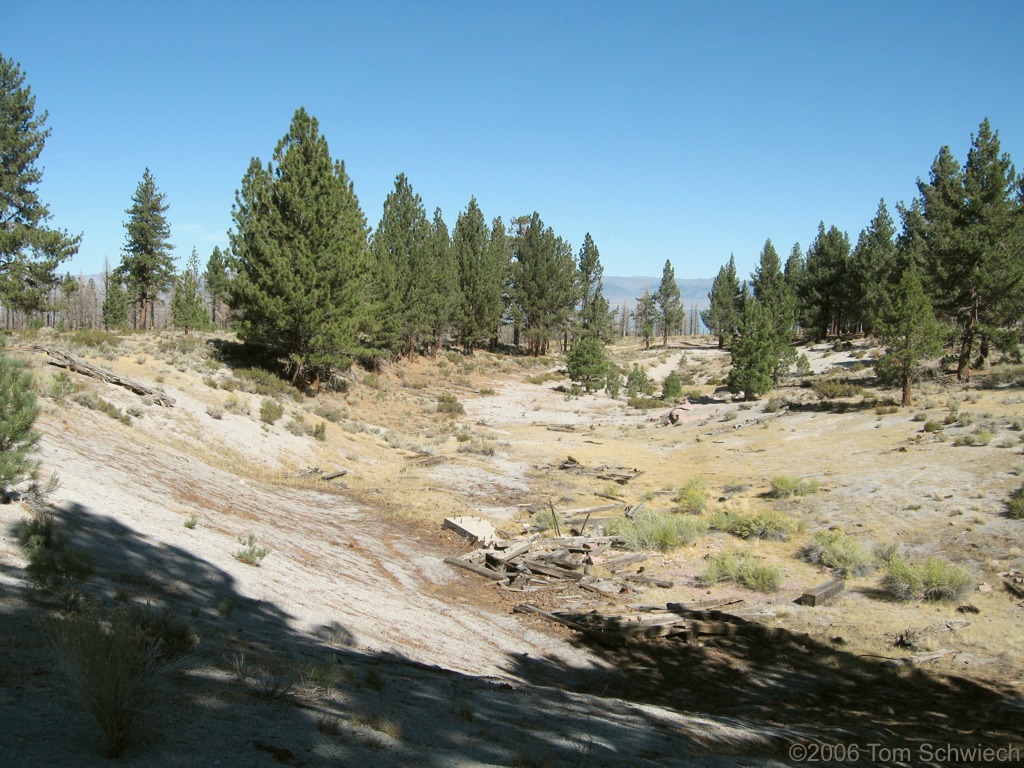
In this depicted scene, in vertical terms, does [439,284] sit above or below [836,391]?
above

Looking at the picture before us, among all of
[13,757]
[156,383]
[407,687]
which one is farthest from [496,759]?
[156,383]

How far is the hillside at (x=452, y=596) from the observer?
4.74 meters

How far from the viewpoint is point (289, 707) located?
4684 millimetres

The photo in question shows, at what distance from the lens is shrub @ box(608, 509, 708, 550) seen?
14422 millimetres

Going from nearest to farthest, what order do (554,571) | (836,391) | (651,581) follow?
(651,581)
(554,571)
(836,391)

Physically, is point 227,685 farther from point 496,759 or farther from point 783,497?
point 783,497

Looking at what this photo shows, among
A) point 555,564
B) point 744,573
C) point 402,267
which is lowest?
point 555,564

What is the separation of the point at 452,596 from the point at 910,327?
2528 centimetres

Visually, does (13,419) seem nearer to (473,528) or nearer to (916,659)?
(473,528)

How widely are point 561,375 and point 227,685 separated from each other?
57030 millimetres

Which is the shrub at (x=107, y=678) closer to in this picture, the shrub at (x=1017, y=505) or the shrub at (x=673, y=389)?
the shrub at (x=1017, y=505)

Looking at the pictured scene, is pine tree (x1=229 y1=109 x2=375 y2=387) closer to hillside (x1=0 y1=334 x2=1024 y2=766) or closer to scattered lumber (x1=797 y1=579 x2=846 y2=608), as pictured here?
hillside (x1=0 y1=334 x2=1024 y2=766)

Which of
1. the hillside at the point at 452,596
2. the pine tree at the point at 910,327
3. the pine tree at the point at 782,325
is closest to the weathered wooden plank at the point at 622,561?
the hillside at the point at 452,596

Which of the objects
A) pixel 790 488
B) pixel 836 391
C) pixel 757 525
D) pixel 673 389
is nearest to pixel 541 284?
pixel 673 389
